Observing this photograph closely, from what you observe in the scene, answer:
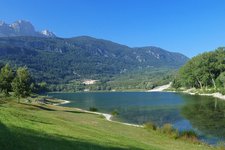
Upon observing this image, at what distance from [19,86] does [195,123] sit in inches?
1686

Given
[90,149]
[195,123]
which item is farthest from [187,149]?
[195,123]

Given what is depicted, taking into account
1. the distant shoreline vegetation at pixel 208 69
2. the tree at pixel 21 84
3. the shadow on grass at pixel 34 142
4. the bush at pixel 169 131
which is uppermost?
the distant shoreline vegetation at pixel 208 69

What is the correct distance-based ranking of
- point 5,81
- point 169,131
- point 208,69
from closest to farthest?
1. point 169,131
2. point 5,81
3. point 208,69

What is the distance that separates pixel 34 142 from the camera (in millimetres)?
18906

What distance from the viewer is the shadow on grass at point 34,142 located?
17.2 m

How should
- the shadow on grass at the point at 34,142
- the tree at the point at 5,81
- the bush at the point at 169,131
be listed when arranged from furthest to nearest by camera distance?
the tree at the point at 5,81 < the bush at the point at 169,131 < the shadow on grass at the point at 34,142

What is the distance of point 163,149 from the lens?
29578 millimetres

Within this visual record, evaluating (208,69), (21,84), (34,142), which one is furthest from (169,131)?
(208,69)

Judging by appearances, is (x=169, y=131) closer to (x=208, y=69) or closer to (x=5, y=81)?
(x=5, y=81)

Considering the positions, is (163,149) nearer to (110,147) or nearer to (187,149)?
(187,149)

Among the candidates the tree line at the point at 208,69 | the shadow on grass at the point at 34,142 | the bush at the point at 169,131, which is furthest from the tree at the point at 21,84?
the tree line at the point at 208,69

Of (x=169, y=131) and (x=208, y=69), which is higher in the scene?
(x=208, y=69)

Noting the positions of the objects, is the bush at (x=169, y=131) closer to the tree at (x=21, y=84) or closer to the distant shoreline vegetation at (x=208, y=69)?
the tree at (x=21, y=84)

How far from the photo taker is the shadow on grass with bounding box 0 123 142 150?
1719 cm
